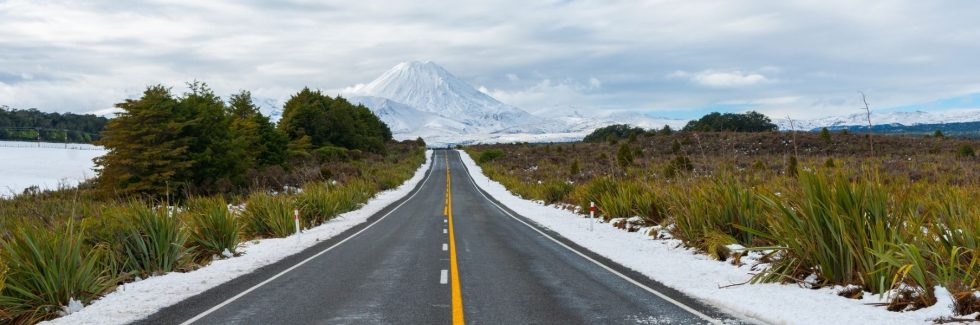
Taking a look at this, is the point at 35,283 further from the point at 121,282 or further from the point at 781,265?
the point at 781,265

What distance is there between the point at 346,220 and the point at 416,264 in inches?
499

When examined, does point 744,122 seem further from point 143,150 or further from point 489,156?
point 143,150

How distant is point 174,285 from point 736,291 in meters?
9.13

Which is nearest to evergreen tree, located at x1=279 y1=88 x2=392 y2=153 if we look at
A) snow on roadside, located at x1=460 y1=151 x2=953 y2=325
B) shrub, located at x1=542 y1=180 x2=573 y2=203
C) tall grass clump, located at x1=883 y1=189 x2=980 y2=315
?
shrub, located at x1=542 y1=180 x2=573 y2=203

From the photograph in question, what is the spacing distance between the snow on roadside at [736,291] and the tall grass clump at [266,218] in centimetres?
900

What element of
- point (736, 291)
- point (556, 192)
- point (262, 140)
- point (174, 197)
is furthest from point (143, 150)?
point (736, 291)

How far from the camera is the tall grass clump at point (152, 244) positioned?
10859mm

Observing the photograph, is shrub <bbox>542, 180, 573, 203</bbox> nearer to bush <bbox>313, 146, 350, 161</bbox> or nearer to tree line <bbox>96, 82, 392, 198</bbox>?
tree line <bbox>96, 82, 392, 198</bbox>

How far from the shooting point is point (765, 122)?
12062 cm

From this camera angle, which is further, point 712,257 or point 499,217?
point 499,217

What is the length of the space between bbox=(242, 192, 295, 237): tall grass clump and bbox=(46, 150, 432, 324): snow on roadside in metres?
0.87

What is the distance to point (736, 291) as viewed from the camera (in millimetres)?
8531

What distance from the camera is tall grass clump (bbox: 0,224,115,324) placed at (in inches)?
301

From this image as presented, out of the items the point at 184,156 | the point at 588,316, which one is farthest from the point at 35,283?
the point at 184,156
